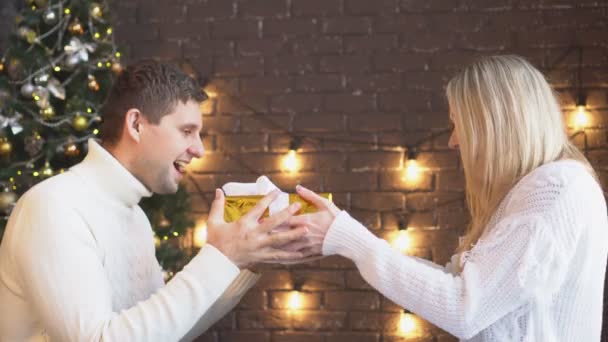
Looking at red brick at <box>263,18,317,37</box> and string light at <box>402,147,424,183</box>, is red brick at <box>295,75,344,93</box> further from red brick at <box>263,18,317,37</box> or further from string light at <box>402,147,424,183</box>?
string light at <box>402,147,424,183</box>

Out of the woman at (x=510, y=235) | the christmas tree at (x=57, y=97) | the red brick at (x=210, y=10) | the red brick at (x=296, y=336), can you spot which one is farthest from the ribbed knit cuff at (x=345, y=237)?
the red brick at (x=210, y=10)

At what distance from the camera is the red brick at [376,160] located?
11.1ft

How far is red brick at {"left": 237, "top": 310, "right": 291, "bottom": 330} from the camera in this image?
11.2ft

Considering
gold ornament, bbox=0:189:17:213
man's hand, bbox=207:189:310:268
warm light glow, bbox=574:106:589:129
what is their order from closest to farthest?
man's hand, bbox=207:189:310:268 < gold ornament, bbox=0:189:17:213 < warm light glow, bbox=574:106:589:129

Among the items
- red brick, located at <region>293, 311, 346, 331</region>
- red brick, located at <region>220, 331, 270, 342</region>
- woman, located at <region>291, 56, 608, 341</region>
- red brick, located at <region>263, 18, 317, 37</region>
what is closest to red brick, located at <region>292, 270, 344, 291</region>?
red brick, located at <region>293, 311, 346, 331</region>

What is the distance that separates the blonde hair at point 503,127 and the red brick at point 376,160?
59.3 inches

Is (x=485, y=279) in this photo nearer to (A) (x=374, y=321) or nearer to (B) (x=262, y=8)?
(A) (x=374, y=321)

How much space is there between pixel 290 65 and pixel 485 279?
1994mm

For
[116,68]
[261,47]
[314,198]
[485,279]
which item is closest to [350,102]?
[261,47]

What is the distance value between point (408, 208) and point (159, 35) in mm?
1329

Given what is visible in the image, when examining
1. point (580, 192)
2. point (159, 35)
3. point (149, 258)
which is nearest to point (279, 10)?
point (159, 35)

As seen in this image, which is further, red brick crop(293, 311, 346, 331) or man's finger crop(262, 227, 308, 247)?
red brick crop(293, 311, 346, 331)

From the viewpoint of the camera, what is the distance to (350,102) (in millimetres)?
3416

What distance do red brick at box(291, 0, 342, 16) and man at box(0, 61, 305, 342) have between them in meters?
1.65
